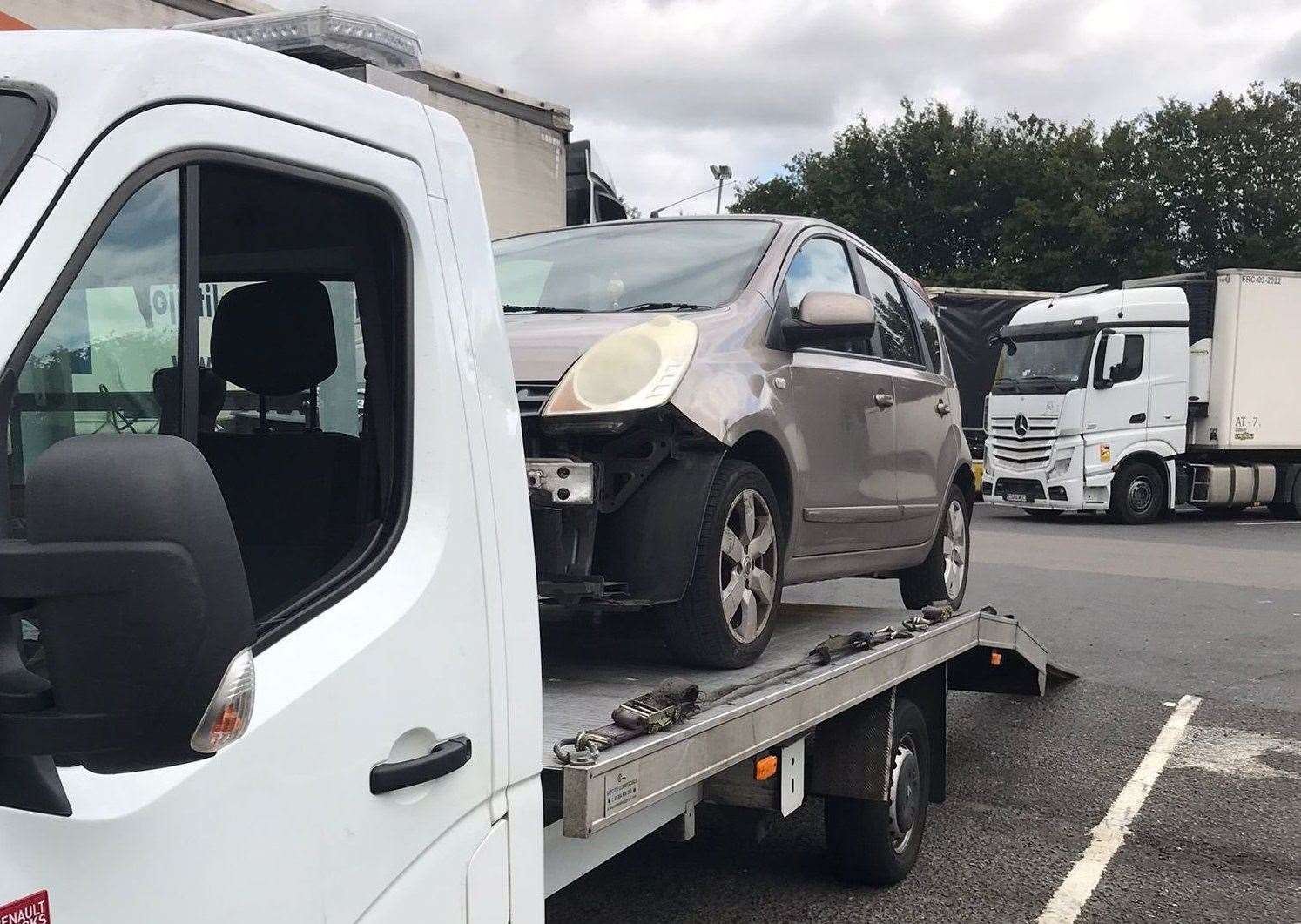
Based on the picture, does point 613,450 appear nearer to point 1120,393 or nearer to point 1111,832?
point 1111,832

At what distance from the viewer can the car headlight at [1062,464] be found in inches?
715

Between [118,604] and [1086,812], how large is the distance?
484 cm

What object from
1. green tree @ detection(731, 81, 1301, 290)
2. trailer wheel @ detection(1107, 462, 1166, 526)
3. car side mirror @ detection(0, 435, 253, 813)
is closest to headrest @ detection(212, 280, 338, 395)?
car side mirror @ detection(0, 435, 253, 813)

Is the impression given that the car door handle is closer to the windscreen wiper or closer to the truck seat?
the truck seat

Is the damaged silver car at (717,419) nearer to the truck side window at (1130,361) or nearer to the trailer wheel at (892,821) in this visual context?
the trailer wheel at (892,821)

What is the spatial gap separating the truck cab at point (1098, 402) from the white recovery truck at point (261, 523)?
1646 centimetres

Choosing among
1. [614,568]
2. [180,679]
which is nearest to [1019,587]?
[614,568]

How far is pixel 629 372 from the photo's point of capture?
3.44m

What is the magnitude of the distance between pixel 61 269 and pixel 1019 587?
35.8 feet

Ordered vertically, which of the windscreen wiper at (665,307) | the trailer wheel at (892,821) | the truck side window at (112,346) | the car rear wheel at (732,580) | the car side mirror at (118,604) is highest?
the windscreen wiper at (665,307)

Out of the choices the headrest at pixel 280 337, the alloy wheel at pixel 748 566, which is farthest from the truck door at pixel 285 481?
the alloy wheel at pixel 748 566

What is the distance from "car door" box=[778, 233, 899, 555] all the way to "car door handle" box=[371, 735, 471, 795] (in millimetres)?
2260

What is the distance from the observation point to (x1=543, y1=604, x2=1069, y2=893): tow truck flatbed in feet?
8.09

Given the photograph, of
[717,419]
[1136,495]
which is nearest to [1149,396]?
[1136,495]
